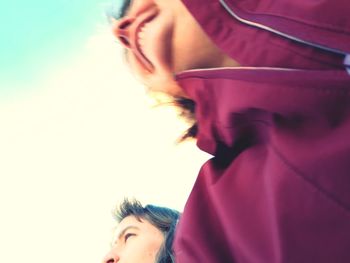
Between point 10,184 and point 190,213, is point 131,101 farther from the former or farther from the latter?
point 190,213

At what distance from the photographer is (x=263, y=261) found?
385mm

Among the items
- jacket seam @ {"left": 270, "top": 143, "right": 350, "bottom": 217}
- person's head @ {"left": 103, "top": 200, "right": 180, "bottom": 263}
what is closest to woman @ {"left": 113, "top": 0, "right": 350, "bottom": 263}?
jacket seam @ {"left": 270, "top": 143, "right": 350, "bottom": 217}

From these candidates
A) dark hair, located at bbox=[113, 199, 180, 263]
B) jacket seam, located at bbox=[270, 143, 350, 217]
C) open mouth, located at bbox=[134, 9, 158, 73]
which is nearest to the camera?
jacket seam, located at bbox=[270, 143, 350, 217]

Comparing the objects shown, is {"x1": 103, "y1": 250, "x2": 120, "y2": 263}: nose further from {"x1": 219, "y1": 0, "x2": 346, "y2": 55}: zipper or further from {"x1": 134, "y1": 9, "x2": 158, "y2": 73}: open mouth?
{"x1": 219, "y1": 0, "x2": 346, "y2": 55}: zipper

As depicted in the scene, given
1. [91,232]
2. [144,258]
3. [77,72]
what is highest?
[77,72]

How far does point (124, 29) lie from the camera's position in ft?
1.64

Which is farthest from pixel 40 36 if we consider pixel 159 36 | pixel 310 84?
pixel 310 84

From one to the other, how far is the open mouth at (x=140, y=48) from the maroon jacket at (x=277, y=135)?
6 cm

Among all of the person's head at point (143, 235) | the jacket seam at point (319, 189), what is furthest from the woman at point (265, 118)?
the person's head at point (143, 235)

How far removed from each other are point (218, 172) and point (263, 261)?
10 cm

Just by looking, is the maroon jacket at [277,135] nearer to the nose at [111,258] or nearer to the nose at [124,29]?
the nose at [124,29]

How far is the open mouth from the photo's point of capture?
479mm

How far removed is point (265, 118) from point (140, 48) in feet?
0.47

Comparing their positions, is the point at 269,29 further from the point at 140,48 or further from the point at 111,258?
the point at 111,258
